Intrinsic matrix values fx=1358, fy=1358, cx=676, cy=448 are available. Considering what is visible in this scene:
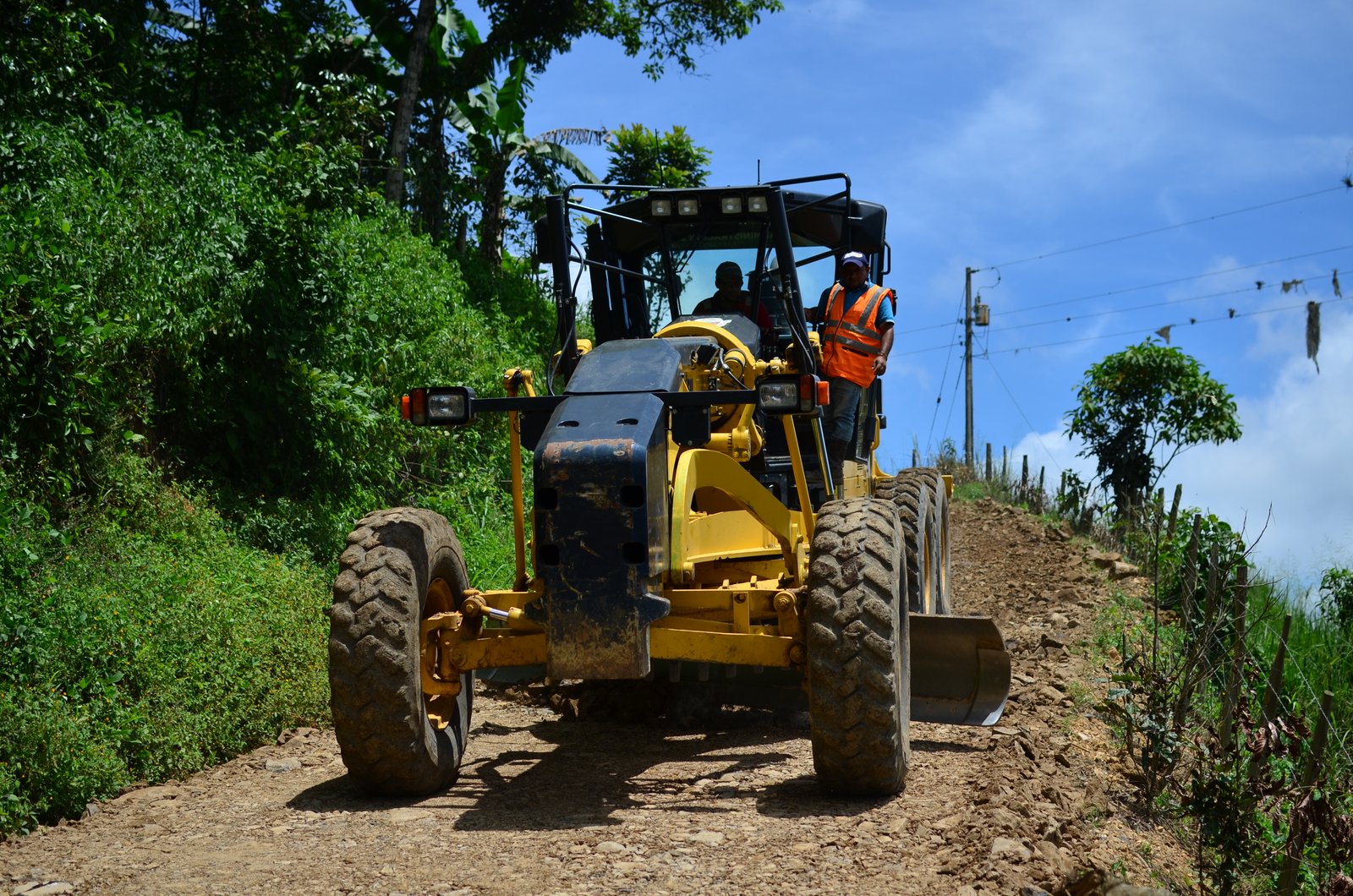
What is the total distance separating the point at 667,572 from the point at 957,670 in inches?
66.5

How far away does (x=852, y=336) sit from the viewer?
7.99 meters

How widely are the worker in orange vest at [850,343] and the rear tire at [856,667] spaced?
2313 millimetres

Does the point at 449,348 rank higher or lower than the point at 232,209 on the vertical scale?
lower

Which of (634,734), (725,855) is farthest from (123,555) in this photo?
(725,855)

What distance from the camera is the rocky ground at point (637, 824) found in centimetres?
478

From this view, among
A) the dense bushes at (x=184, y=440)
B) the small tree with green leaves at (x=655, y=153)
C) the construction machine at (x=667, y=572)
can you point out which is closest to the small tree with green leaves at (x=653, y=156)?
the small tree with green leaves at (x=655, y=153)

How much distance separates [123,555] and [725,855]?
5.21 meters

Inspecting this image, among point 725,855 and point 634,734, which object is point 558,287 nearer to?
point 634,734

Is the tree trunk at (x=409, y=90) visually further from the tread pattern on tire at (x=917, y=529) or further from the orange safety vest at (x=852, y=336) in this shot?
the orange safety vest at (x=852, y=336)

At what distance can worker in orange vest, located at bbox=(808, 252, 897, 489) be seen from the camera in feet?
26.1

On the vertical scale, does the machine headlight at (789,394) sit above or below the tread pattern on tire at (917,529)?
above

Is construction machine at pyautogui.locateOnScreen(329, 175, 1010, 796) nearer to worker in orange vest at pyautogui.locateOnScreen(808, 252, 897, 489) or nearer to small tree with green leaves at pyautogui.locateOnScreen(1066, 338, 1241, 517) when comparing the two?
worker in orange vest at pyautogui.locateOnScreen(808, 252, 897, 489)

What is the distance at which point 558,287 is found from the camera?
22.5 feet

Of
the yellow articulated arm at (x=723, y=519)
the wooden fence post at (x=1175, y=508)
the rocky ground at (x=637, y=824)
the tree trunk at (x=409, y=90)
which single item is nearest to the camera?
the rocky ground at (x=637, y=824)
